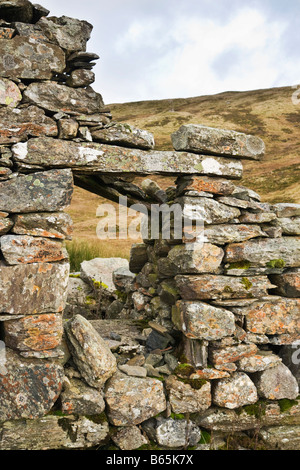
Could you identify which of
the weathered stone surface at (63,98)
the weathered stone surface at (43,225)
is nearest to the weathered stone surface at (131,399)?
the weathered stone surface at (43,225)

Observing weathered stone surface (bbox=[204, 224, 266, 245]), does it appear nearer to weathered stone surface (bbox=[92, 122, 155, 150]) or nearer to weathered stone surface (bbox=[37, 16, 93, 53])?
weathered stone surface (bbox=[92, 122, 155, 150])

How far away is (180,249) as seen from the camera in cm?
471

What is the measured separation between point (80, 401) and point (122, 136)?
3.04m

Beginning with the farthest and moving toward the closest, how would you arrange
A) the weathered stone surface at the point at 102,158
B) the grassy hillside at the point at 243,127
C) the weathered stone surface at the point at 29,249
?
the grassy hillside at the point at 243,127
the weathered stone surface at the point at 102,158
the weathered stone surface at the point at 29,249

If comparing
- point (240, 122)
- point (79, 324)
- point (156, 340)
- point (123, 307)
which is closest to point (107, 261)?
point (123, 307)

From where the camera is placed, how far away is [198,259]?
448cm

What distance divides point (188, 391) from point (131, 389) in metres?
0.72

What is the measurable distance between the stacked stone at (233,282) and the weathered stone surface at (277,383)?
0.5 inches

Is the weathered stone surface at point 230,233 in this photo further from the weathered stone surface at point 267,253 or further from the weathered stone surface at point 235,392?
the weathered stone surface at point 235,392

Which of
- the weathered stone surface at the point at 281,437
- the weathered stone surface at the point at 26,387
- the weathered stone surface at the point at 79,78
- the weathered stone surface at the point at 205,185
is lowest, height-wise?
the weathered stone surface at the point at 281,437

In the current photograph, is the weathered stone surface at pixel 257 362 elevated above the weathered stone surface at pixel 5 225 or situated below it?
below

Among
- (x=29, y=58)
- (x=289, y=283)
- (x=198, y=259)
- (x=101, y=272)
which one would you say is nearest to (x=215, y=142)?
(x=198, y=259)

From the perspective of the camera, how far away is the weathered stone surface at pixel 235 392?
14.7 ft

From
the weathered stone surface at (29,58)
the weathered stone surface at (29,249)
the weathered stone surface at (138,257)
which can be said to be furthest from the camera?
the weathered stone surface at (138,257)
